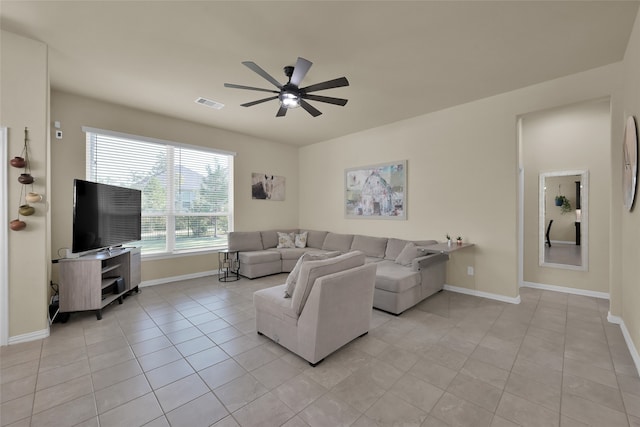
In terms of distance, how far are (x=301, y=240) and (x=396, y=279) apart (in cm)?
309

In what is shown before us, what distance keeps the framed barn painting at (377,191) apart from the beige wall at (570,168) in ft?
6.72

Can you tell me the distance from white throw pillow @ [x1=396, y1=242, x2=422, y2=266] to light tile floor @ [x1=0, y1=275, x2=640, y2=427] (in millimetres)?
876

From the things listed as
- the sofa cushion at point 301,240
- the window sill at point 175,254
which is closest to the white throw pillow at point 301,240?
the sofa cushion at point 301,240

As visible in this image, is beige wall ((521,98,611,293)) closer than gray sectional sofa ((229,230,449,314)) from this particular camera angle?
No

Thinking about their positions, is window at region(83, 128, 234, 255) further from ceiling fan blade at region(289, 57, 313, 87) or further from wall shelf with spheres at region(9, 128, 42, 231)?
ceiling fan blade at region(289, 57, 313, 87)

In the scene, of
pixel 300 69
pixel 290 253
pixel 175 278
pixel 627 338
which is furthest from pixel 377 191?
pixel 175 278

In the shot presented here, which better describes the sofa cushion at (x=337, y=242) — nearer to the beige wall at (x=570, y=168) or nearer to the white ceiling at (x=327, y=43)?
the white ceiling at (x=327, y=43)

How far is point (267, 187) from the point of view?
631 centimetres

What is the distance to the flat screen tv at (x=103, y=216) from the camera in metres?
3.23

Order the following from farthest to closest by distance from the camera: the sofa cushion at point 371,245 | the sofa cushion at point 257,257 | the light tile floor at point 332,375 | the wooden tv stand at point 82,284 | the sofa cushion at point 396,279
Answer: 1. the sofa cushion at point 257,257
2. the sofa cushion at point 371,245
3. the sofa cushion at point 396,279
4. the wooden tv stand at point 82,284
5. the light tile floor at point 332,375

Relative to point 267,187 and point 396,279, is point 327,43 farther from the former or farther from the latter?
point 267,187

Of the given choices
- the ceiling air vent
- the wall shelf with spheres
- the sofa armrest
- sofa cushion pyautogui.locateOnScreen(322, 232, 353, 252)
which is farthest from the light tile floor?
the ceiling air vent

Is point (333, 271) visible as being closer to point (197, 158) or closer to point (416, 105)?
point (416, 105)

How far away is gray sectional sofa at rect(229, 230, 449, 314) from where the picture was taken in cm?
348
